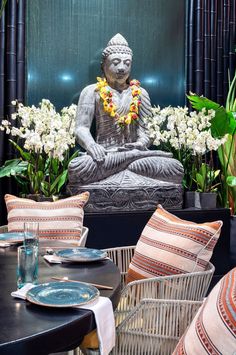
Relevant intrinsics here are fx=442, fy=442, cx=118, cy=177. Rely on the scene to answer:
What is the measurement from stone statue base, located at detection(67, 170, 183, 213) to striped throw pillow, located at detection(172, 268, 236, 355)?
7.87 ft

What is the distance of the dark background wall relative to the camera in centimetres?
425

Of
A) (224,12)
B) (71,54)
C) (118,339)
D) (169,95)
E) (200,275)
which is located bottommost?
(118,339)

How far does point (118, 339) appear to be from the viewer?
4.96 feet

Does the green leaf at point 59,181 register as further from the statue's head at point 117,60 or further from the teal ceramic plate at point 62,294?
the teal ceramic plate at point 62,294

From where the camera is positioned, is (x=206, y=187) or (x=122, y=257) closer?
Result: (x=122, y=257)

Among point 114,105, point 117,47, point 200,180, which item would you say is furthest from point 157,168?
point 117,47

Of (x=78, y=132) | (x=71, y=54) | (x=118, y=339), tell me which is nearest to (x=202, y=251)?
(x=118, y=339)

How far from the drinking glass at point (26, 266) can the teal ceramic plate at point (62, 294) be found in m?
0.08

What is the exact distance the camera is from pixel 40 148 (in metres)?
3.26

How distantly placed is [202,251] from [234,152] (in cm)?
264

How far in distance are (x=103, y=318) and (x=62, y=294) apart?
0.13 metres

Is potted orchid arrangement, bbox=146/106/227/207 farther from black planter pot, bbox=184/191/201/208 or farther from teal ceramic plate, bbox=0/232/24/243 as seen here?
teal ceramic plate, bbox=0/232/24/243

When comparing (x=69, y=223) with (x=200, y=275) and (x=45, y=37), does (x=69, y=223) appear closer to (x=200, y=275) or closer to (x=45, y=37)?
(x=200, y=275)

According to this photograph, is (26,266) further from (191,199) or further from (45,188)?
(191,199)
